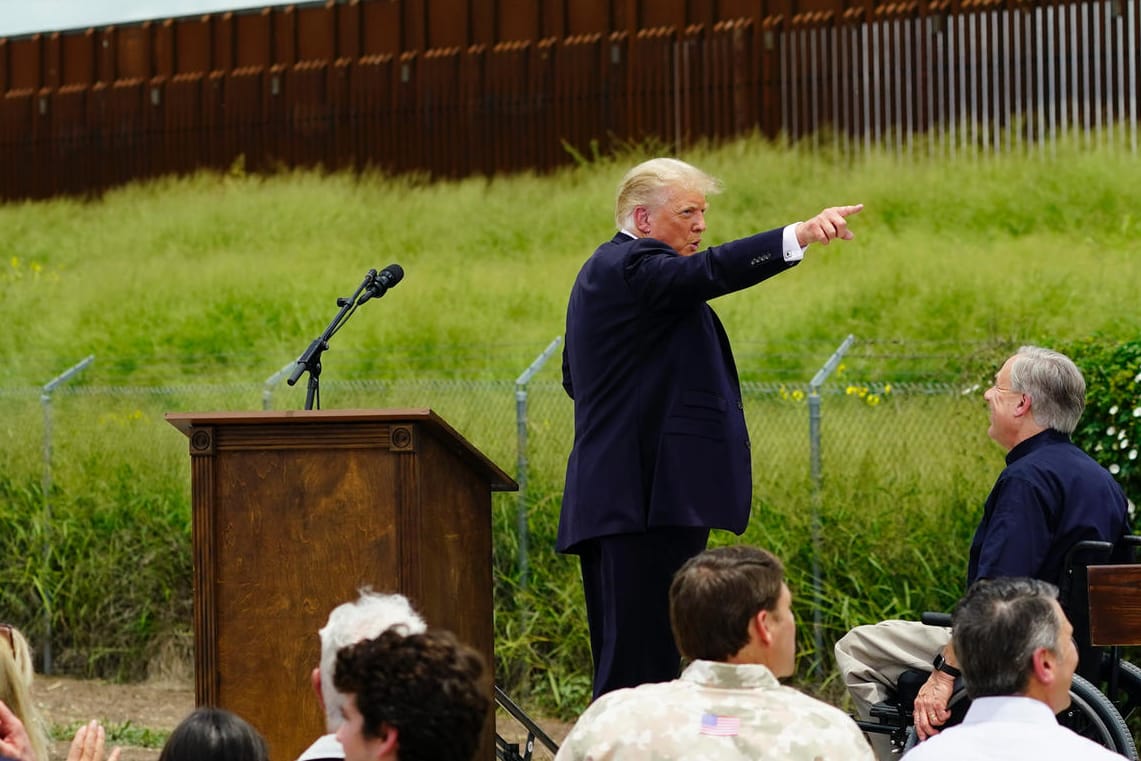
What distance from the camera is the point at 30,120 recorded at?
69.1ft

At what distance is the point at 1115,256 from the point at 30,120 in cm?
1353

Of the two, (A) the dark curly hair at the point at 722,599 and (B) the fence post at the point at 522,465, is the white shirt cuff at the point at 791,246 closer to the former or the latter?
(A) the dark curly hair at the point at 722,599

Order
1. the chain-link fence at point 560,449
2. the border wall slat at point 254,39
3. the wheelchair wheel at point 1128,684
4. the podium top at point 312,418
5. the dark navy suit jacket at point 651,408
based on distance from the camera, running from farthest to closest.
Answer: the border wall slat at point 254,39 < the chain-link fence at point 560,449 < the wheelchair wheel at point 1128,684 < the dark navy suit jacket at point 651,408 < the podium top at point 312,418

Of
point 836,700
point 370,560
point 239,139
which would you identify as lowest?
point 836,700

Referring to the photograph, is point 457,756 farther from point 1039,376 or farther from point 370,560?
point 1039,376

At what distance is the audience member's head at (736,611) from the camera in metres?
3.13

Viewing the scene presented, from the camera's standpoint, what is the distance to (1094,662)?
4887 mm

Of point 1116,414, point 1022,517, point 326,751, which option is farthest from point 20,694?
point 1116,414

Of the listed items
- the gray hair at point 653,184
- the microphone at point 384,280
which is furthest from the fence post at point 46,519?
the gray hair at point 653,184

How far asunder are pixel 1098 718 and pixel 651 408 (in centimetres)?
149

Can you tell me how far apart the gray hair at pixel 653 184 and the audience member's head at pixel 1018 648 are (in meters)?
1.87

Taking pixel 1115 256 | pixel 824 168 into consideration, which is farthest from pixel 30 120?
pixel 1115 256

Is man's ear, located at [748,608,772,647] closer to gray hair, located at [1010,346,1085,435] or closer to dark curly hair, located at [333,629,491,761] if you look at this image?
dark curly hair, located at [333,629,491,761]

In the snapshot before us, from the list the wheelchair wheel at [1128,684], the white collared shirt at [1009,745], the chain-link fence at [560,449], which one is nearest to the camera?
the white collared shirt at [1009,745]
